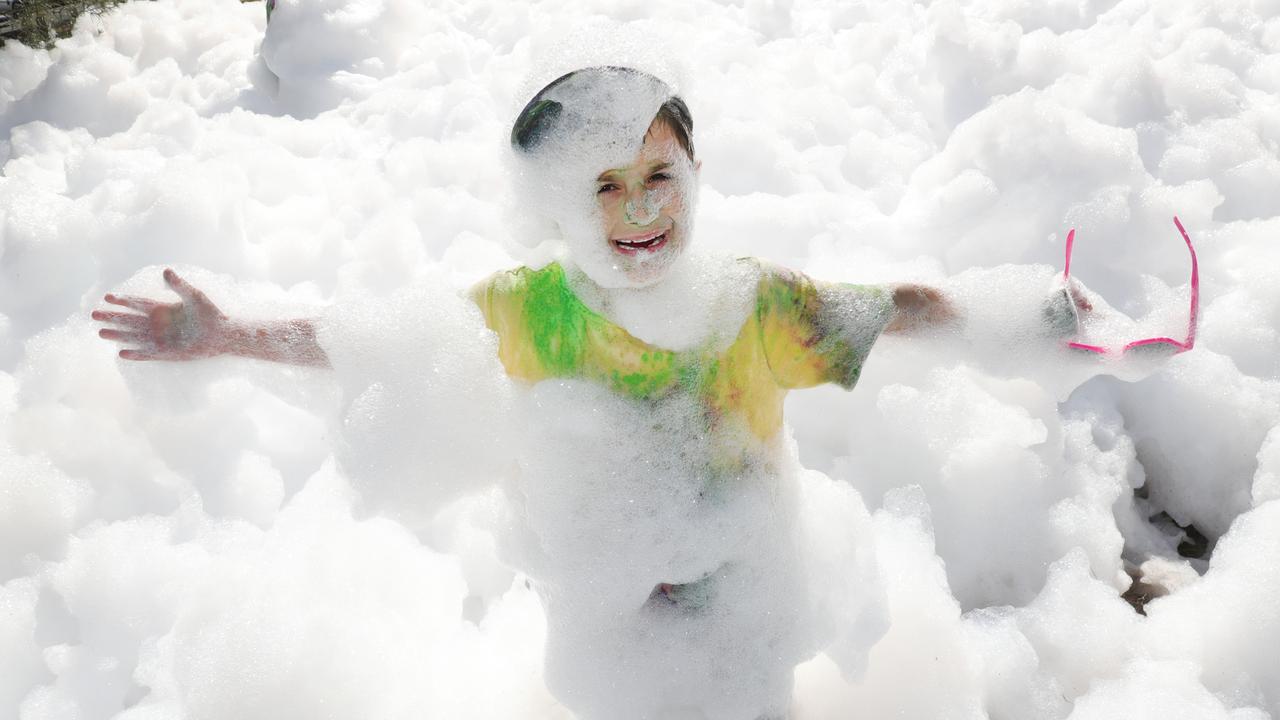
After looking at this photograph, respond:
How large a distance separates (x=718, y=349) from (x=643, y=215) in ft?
0.77

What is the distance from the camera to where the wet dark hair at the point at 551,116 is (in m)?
1.14

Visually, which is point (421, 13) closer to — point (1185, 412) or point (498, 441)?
point (498, 441)

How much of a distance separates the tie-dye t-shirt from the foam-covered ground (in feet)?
0.30

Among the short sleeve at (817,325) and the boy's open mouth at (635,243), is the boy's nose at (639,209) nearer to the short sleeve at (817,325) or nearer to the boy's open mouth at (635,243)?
the boy's open mouth at (635,243)

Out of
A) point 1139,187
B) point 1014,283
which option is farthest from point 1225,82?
point 1014,283

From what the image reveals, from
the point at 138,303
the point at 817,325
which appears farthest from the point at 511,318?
the point at 138,303

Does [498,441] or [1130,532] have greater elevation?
[498,441]

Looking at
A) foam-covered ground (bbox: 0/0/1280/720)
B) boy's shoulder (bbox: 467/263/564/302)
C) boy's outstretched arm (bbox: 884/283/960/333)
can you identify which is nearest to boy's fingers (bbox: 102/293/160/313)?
foam-covered ground (bbox: 0/0/1280/720)

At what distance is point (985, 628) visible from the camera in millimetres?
1757

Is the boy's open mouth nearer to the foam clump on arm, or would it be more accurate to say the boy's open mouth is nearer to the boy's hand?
the foam clump on arm

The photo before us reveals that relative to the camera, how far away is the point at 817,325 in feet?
4.38

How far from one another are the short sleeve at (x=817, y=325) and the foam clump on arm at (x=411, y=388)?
0.43m

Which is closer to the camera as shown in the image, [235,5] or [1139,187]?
[1139,187]

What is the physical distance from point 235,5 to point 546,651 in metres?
3.31
